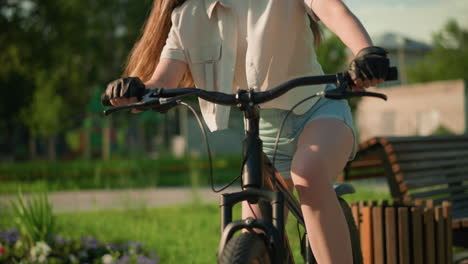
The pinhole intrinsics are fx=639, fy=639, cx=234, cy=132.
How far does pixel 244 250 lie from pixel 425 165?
321 cm

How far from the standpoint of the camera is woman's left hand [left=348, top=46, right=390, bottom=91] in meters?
1.78

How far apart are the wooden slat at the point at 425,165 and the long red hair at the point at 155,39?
6.14 feet

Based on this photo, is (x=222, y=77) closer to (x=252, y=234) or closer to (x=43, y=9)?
(x=252, y=234)

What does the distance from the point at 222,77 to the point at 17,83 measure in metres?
13.1

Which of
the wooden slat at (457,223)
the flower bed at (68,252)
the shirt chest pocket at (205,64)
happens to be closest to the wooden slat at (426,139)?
the wooden slat at (457,223)

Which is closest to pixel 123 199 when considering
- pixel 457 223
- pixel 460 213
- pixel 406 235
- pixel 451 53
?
pixel 460 213

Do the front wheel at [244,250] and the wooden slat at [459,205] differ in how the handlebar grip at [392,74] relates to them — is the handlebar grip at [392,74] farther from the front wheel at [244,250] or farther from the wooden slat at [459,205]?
the wooden slat at [459,205]

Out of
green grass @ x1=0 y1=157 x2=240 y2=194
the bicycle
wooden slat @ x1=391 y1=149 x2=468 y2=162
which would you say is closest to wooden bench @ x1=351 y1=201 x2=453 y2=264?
wooden slat @ x1=391 y1=149 x2=468 y2=162

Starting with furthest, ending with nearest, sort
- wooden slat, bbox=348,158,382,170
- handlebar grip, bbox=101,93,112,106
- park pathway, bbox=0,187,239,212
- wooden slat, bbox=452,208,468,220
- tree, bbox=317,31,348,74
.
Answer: tree, bbox=317,31,348,74, park pathway, bbox=0,187,239,212, wooden slat, bbox=348,158,382,170, wooden slat, bbox=452,208,468,220, handlebar grip, bbox=101,93,112,106

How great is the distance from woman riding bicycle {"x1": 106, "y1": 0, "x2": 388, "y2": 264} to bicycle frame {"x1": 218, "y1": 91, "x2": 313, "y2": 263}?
0.20m

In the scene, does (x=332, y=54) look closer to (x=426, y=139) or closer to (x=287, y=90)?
(x=426, y=139)

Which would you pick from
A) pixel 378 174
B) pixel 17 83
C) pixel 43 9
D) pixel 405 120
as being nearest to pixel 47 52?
pixel 43 9

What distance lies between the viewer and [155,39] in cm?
258

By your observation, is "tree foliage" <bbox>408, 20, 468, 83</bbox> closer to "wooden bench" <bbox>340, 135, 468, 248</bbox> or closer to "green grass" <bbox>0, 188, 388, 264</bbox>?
"green grass" <bbox>0, 188, 388, 264</bbox>
